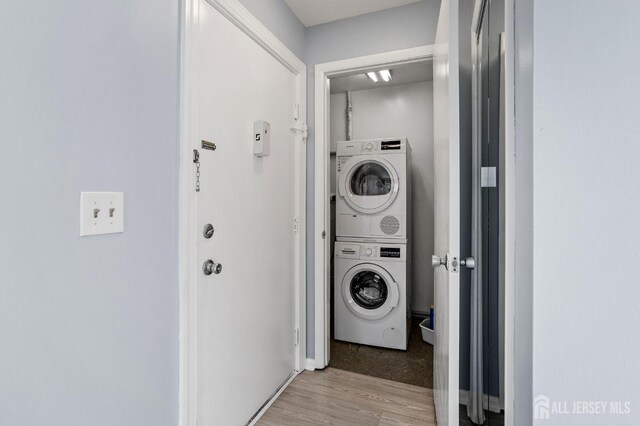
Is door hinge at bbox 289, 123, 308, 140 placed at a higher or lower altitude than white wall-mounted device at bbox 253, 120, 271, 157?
higher

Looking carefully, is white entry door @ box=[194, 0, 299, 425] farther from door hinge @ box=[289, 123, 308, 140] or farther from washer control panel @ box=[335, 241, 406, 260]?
washer control panel @ box=[335, 241, 406, 260]

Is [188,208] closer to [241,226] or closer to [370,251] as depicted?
[241,226]

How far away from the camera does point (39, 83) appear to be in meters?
0.78

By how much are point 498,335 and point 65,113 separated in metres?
1.46

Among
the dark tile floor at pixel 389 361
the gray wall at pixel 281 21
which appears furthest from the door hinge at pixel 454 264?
the gray wall at pixel 281 21

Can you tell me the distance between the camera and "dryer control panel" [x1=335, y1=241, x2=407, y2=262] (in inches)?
104

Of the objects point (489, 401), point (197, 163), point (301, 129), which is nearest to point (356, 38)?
point (301, 129)

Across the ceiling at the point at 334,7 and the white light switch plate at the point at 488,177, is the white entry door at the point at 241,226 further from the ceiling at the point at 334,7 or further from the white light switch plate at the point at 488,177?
the white light switch plate at the point at 488,177

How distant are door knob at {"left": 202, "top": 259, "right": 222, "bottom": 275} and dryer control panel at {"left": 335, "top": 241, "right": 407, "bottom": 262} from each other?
4.97 feet

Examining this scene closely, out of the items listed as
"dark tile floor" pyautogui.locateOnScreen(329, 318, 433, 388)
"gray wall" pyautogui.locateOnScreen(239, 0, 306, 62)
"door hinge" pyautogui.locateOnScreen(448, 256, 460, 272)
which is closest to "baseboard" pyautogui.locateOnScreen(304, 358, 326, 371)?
"dark tile floor" pyautogui.locateOnScreen(329, 318, 433, 388)

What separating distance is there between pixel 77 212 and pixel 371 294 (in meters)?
2.36

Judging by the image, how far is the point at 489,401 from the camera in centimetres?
123

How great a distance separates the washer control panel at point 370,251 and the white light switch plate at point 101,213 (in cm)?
200

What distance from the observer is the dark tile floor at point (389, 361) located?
7.23ft
